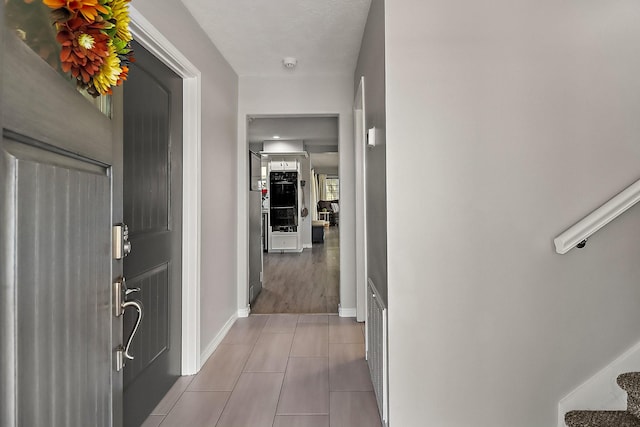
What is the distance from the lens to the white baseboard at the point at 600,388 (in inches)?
70.4

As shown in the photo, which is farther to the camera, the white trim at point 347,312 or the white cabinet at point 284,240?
the white cabinet at point 284,240

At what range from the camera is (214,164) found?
3016 mm

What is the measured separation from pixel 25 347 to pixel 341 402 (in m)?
1.89

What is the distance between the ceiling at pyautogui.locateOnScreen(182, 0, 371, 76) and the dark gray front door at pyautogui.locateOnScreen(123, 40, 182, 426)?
24.0 inches

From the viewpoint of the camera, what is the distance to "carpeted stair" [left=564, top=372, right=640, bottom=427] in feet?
5.20

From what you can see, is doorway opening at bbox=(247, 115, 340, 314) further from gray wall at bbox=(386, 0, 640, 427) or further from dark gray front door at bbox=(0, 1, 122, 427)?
dark gray front door at bbox=(0, 1, 122, 427)

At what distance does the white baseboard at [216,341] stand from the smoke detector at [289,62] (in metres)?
2.42

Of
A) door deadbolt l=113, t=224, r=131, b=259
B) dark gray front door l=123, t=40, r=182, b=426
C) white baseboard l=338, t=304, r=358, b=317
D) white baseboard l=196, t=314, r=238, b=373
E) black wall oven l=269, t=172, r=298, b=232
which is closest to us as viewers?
door deadbolt l=113, t=224, r=131, b=259

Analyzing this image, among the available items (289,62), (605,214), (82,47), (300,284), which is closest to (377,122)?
(605,214)

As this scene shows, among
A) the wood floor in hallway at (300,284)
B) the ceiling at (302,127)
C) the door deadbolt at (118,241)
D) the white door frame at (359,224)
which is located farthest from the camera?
the ceiling at (302,127)

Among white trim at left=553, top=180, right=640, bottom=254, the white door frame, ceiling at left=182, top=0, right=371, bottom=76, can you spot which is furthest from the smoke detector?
white trim at left=553, top=180, right=640, bottom=254

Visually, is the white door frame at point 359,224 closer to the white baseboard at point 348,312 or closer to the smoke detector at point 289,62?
the white baseboard at point 348,312

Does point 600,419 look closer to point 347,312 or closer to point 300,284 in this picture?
point 347,312

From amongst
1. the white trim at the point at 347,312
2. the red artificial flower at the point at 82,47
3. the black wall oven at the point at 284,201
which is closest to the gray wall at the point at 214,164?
the white trim at the point at 347,312
